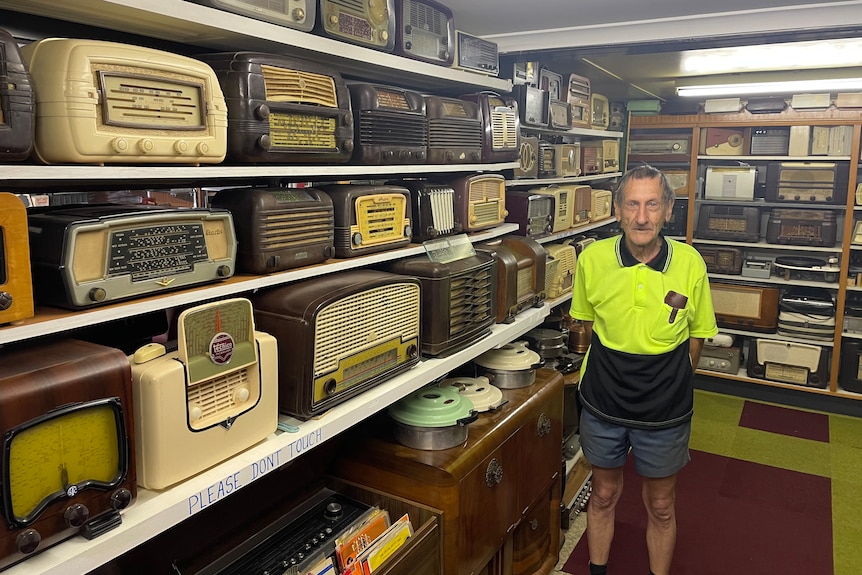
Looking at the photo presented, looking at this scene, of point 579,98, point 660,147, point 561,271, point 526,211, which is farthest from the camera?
point 660,147

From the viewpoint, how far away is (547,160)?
11.7 feet

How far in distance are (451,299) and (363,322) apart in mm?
472

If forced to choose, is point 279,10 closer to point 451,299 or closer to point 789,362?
point 451,299

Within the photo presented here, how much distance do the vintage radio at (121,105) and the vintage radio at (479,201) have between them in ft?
3.90

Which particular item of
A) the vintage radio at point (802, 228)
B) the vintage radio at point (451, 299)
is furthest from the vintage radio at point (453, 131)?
the vintage radio at point (802, 228)

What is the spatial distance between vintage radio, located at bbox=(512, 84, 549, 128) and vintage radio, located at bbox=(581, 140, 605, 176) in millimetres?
829

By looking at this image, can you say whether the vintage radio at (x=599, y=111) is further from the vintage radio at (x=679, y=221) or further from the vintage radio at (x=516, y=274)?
the vintage radio at (x=516, y=274)

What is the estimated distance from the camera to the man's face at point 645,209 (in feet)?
7.57

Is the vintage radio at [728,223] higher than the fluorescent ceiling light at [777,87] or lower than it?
lower

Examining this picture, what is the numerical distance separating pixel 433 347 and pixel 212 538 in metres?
0.85

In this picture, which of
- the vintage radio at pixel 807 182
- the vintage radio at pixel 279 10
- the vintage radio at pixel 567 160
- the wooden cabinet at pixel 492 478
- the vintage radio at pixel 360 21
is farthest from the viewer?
the vintage radio at pixel 807 182

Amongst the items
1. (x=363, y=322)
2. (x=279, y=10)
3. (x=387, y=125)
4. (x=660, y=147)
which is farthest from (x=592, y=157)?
(x=279, y=10)

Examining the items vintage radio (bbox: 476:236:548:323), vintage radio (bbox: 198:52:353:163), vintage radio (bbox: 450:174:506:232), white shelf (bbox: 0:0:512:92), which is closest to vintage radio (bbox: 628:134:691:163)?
vintage radio (bbox: 476:236:548:323)

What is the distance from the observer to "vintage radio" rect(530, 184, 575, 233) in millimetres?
3469
